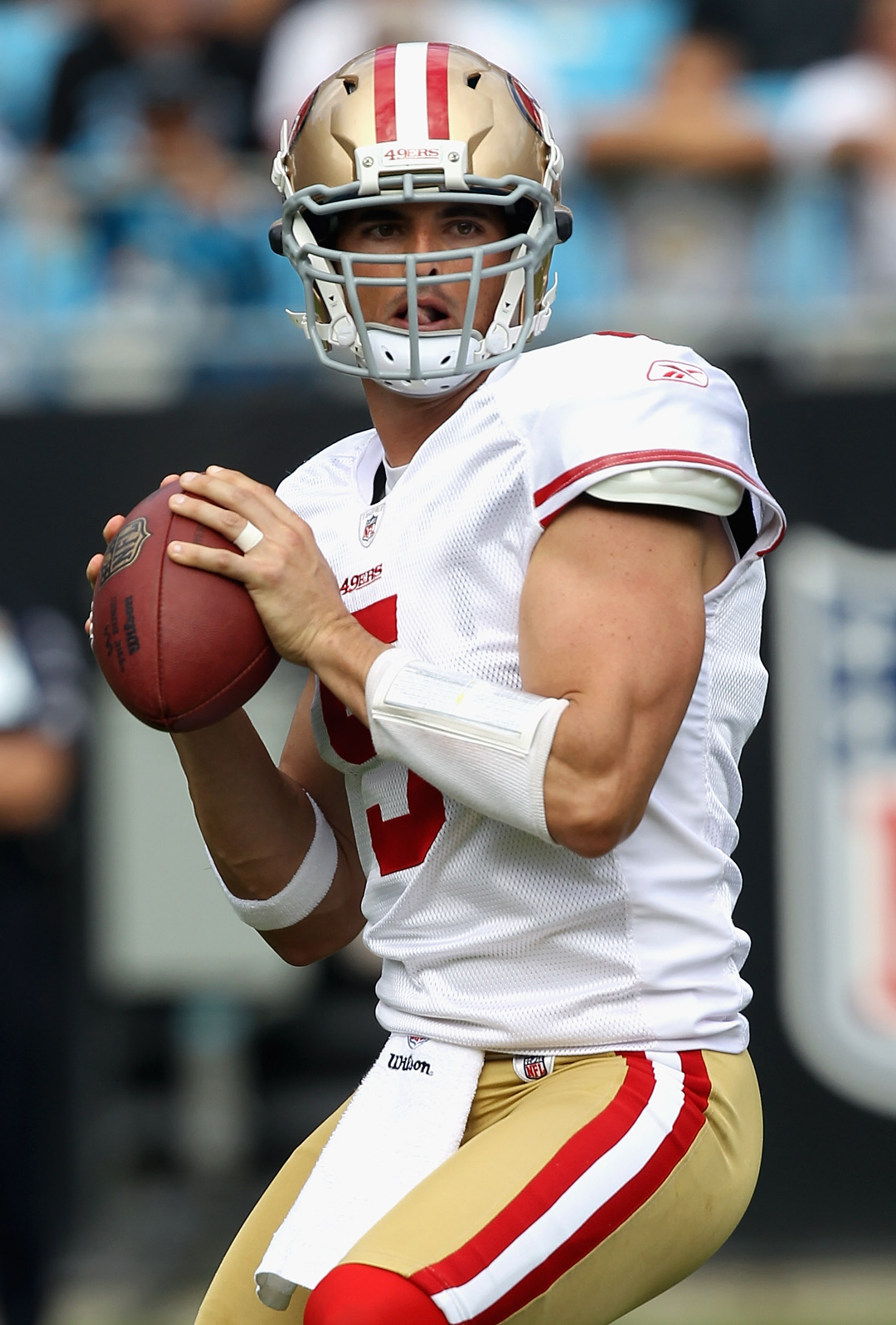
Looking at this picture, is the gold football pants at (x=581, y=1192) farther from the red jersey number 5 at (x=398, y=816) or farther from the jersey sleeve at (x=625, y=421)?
the jersey sleeve at (x=625, y=421)

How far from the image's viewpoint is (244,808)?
255cm

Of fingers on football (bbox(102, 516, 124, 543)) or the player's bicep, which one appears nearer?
the player's bicep

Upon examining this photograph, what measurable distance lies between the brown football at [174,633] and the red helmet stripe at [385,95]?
539 millimetres

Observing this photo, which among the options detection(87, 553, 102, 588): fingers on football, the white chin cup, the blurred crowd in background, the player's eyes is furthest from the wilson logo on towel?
the blurred crowd in background

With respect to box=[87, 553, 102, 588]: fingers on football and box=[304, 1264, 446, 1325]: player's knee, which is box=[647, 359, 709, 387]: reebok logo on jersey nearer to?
box=[87, 553, 102, 588]: fingers on football

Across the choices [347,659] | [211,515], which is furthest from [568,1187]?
[211,515]

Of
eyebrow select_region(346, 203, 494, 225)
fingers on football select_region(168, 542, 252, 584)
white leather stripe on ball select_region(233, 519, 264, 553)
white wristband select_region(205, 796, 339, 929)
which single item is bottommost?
white wristband select_region(205, 796, 339, 929)

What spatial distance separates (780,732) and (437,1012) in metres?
3.23

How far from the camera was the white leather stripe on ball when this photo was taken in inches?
87.7

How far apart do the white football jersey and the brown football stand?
18 centimetres

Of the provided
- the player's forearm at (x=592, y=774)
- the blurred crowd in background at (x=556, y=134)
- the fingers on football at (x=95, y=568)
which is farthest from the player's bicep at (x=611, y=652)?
the blurred crowd in background at (x=556, y=134)

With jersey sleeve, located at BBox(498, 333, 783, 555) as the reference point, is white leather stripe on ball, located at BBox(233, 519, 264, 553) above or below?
below

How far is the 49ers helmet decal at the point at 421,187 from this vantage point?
7.73 ft

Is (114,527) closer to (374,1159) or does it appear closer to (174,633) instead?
(174,633)
